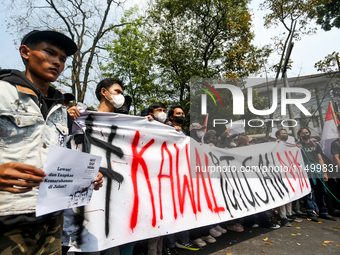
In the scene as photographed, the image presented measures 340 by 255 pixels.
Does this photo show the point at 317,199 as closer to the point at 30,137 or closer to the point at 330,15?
the point at 30,137

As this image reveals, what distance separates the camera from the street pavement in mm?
2977

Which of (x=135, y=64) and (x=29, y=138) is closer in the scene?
(x=29, y=138)

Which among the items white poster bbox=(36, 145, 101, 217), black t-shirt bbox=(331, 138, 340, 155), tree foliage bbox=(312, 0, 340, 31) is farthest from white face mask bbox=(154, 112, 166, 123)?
tree foliage bbox=(312, 0, 340, 31)

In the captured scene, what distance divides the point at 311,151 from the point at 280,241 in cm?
242

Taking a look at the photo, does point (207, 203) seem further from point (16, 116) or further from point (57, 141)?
point (16, 116)

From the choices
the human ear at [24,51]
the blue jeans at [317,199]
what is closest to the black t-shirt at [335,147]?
the blue jeans at [317,199]

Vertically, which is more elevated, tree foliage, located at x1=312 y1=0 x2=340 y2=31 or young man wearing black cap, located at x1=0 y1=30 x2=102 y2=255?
tree foliage, located at x1=312 y1=0 x2=340 y2=31

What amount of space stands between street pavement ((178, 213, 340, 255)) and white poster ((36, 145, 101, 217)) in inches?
87.2

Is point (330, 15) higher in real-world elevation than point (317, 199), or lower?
higher

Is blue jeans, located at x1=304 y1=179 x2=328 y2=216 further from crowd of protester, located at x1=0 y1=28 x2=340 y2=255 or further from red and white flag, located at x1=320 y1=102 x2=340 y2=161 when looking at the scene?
crowd of protester, located at x1=0 y1=28 x2=340 y2=255

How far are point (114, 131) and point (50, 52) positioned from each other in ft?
4.06

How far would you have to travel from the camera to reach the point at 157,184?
2.63 meters

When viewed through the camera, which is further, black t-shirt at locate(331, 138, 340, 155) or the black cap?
black t-shirt at locate(331, 138, 340, 155)

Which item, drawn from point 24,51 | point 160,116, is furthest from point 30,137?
point 160,116
